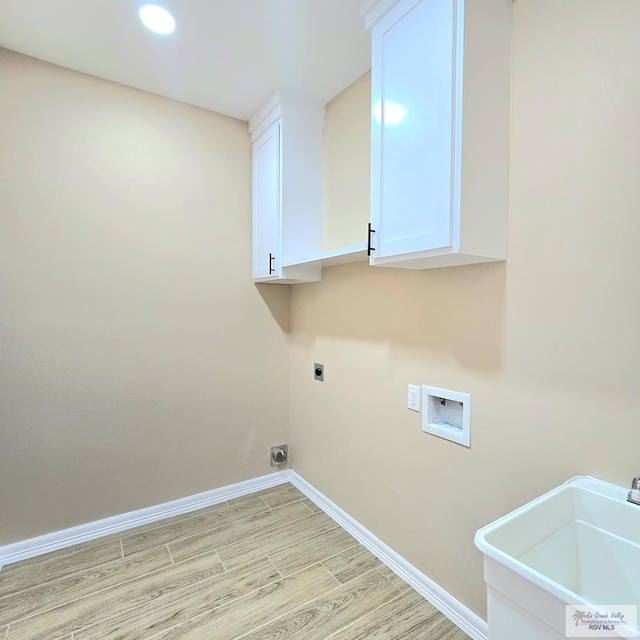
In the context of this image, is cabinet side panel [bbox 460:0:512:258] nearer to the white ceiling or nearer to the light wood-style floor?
the white ceiling

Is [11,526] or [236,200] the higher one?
[236,200]

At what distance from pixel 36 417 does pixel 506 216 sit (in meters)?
2.55

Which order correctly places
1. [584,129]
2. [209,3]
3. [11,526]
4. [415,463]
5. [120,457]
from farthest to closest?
1. [120,457]
2. [11,526]
3. [415,463]
4. [209,3]
5. [584,129]

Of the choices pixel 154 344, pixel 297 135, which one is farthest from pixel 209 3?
pixel 154 344

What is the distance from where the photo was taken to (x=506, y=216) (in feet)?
4.58

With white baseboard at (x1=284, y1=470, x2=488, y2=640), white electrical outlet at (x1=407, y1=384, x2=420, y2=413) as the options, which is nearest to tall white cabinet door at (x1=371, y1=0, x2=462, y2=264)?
white electrical outlet at (x1=407, y1=384, x2=420, y2=413)

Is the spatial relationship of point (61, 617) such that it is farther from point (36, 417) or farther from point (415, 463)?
point (415, 463)

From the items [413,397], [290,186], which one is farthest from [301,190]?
[413,397]

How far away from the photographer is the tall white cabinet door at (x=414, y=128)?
129 centimetres

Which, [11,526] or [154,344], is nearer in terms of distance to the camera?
[11,526]

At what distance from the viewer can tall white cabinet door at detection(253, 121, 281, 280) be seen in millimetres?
2387

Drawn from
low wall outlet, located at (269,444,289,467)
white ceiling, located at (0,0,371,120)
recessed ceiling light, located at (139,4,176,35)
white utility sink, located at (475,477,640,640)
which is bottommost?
low wall outlet, located at (269,444,289,467)

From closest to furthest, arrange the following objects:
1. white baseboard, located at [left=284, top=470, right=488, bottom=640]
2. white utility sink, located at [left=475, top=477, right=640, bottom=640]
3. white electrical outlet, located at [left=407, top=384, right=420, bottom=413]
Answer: white utility sink, located at [left=475, top=477, right=640, bottom=640] → white baseboard, located at [left=284, top=470, right=488, bottom=640] → white electrical outlet, located at [left=407, top=384, right=420, bottom=413]

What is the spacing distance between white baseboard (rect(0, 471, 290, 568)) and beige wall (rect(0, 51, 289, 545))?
0.05 meters
